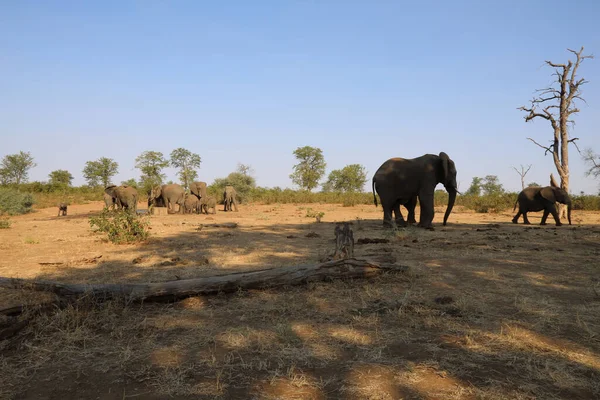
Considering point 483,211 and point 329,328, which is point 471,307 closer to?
point 329,328

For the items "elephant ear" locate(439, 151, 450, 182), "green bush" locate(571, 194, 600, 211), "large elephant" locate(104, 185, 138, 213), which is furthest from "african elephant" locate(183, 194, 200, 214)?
"green bush" locate(571, 194, 600, 211)

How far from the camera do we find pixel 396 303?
13.9ft

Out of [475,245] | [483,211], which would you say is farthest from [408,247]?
[483,211]

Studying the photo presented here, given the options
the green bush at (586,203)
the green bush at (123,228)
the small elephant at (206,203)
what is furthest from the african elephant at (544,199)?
the small elephant at (206,203)

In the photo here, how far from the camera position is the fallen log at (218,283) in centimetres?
381

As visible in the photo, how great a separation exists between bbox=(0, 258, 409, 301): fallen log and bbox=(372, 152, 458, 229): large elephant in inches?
263

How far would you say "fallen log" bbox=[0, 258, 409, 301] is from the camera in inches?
150

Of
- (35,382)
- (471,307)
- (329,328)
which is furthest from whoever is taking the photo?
(471,307)

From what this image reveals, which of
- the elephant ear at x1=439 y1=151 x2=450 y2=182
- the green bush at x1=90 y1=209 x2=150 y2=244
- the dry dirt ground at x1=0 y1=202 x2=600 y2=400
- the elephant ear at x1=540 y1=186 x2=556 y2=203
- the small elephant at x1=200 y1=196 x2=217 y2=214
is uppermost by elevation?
the elephant ear at x1=439 y1=151 x2=450 y2=182

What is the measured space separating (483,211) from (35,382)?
73.6 ft

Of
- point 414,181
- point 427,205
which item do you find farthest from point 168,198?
point 427,205

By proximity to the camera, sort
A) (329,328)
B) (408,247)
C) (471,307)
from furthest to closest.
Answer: (408,247) < (471,307) < (329,328)

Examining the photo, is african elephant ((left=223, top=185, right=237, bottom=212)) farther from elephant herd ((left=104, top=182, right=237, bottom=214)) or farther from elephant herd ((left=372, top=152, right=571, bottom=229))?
elephant herd ((left=372, top=152, right=571, bottom=229))

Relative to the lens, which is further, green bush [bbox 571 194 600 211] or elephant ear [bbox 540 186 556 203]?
green bush [bbox 571 194 600 211]
